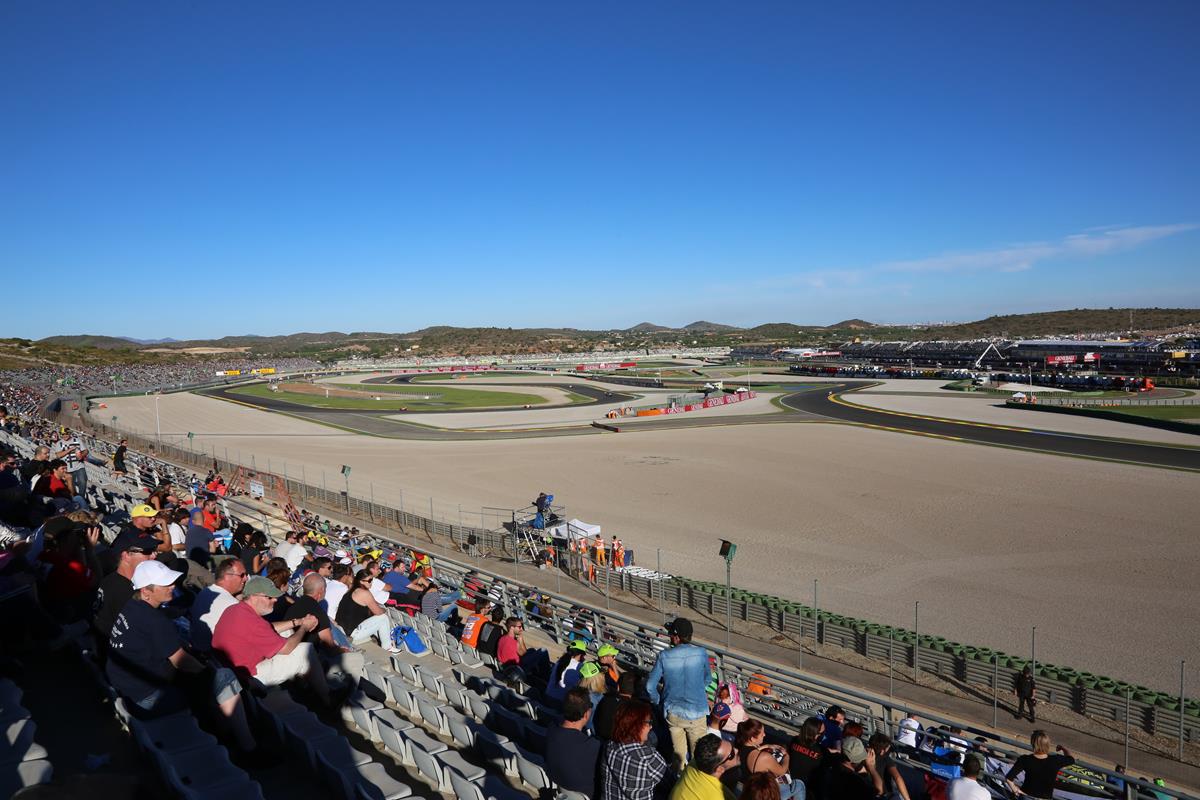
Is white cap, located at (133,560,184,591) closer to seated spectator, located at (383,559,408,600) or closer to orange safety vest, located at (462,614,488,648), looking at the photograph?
orange safety vest, located at (462,614,488,648)

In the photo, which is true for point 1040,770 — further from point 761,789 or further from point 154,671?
point 154,671

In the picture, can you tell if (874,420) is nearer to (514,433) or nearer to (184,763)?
(514,433)

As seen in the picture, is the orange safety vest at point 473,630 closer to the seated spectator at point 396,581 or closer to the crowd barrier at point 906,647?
the seated spectator at point 396,581

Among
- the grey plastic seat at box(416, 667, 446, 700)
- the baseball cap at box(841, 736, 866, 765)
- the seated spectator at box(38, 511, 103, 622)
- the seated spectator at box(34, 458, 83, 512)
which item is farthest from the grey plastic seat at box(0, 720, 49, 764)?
the seated spectator at box(34, 458, 83, 512)

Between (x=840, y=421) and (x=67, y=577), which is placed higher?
(x=67, y=577)

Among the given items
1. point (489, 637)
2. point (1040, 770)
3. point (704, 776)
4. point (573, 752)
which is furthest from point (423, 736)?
point (1040, 770)

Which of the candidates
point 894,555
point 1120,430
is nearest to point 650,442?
point 894,555

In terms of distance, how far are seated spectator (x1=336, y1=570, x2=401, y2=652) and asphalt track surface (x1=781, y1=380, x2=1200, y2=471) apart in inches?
1684

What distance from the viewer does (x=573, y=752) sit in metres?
5.69

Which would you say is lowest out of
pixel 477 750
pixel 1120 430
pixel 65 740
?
pixel 1120 430

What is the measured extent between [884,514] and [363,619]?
83.2ft

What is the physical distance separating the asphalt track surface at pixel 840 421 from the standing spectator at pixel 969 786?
40819mm

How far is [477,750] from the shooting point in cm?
684

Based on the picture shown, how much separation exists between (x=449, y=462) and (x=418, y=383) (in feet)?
259
